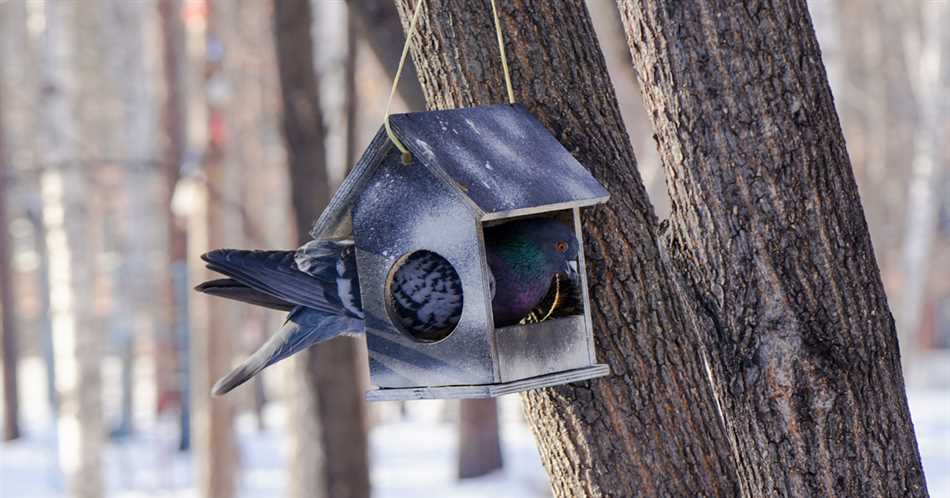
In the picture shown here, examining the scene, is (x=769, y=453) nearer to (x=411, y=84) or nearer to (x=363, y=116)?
(x=411, y=84)

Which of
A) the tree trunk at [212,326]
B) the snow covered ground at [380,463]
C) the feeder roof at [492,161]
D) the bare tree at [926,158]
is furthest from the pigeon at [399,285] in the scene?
the bare tree at [926,158]

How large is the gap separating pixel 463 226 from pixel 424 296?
217 mm

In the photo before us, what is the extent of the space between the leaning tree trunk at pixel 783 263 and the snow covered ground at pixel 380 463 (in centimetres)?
777

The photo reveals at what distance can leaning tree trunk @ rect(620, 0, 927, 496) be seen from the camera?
1923mm

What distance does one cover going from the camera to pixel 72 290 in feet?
23.8

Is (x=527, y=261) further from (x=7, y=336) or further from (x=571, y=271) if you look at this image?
(x=7, y=336)

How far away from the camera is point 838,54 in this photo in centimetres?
1666

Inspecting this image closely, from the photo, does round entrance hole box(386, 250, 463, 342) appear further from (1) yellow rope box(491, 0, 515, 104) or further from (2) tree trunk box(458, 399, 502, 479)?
(2) tree trunk box(458, 399, 502, 479)

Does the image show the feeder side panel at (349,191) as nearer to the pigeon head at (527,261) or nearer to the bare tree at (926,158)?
the pigeon head at (527,261)

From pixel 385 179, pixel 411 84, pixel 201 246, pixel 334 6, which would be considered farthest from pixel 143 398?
pixel 385 179

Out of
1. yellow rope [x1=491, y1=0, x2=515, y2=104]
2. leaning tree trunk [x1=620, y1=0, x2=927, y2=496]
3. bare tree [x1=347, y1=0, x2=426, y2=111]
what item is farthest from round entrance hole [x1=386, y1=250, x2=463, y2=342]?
bare tree [x1=347, y1=0, x2=426, y2=111]

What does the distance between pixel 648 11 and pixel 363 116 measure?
17.6 metres

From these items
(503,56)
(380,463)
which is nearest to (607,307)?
(503,56)

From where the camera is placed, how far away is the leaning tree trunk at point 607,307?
228 cm
